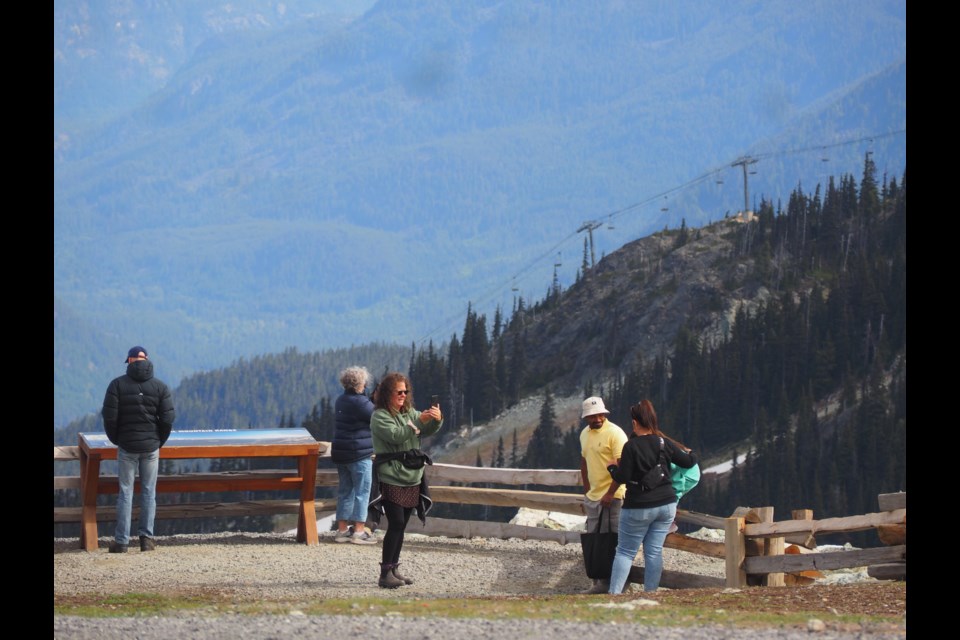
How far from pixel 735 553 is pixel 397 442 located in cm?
355

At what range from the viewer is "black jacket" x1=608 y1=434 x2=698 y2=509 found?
12.3 meters

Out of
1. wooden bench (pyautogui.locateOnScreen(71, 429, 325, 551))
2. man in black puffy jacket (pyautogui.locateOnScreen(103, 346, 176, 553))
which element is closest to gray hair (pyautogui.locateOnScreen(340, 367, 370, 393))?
wooden bench (pyautogui.locateOnScreen(71, 429, 325, 551))

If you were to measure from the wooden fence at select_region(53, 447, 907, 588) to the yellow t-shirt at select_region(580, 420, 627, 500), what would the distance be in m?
1.07

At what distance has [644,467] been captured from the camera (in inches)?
487

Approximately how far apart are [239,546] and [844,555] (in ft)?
24.6

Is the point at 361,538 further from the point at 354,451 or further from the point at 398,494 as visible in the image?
the point at 398,494

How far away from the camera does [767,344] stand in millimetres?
137625

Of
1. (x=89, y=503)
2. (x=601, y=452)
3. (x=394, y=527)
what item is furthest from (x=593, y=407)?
(x=89, y=503)

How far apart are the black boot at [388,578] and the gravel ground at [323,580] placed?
A: 103 mm

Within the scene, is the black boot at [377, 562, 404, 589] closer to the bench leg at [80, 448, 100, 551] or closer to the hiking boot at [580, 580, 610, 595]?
the hiking boot at [580, 580, 610, 595]

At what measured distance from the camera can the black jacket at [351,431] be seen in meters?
15.9

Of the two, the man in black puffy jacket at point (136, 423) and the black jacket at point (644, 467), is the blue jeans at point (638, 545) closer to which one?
the black jacket at point (644, 467)
